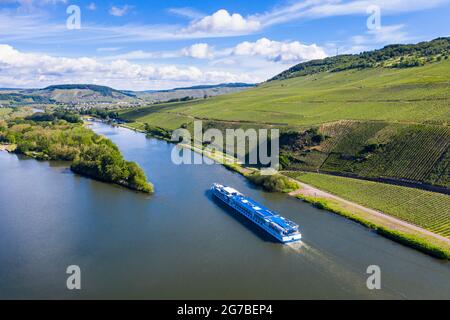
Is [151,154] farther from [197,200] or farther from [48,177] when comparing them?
[197,200]

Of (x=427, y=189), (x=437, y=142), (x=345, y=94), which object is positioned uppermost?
(x=345, y=94)

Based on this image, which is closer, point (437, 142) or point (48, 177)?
point (437, 142)

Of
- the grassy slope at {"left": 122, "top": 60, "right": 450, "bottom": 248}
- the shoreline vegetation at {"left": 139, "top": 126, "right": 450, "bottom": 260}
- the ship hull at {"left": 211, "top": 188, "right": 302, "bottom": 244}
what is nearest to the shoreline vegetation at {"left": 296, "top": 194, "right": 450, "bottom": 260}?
the shoreline vegetation at {"left": 139, "top": 126, "right": 450, "bottom": 260}

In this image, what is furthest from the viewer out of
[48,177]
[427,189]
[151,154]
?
[151,154]

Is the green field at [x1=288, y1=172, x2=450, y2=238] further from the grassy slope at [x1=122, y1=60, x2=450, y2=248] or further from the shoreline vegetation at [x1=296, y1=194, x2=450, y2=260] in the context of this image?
the shoreline vegetation at [x1=296, y1=194, x2=450, y2=260]

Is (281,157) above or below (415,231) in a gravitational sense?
above

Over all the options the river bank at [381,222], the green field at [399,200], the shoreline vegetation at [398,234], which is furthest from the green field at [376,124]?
the shoreline vegetation at [398,234]

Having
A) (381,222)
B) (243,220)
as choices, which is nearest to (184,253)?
(243,220)
